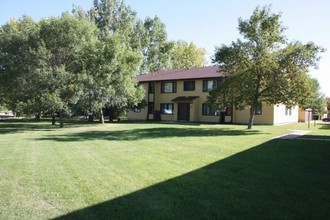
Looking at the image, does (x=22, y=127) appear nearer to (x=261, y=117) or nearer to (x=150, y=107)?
(x=150, y=107)

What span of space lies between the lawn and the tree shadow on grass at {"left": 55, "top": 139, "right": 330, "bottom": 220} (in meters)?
0.02

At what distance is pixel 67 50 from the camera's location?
24.0 meters

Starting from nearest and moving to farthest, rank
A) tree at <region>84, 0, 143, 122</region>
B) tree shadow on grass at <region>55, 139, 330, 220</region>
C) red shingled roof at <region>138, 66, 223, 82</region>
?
tree shadow on grass at <region>55, 139, 330, 220</region>, tree at <region>84, 0, 143, 122</region>, red shingled roof at <region>138, 66, 223, 82</region>

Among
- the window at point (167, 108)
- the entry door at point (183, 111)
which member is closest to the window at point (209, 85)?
the entry door at point (183, 111)

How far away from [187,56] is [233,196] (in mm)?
61159

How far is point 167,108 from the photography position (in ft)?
134

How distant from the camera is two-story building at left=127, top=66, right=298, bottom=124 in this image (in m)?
34.6

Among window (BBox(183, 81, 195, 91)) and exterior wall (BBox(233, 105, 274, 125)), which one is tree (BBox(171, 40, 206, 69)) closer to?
window (BBox(183, 81, 195, 91))

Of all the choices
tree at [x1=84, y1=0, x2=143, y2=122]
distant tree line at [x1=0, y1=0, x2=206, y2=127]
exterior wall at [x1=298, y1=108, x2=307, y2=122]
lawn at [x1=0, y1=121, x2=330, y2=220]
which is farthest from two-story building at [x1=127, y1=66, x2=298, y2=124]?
lawn at [x1=0, y1=121, x2=330, y2=220]

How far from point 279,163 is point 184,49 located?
190ft

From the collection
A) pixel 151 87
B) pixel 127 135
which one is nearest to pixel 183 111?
pixel 151 87

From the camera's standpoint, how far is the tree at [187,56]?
212 ft

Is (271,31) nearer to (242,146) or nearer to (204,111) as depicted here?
(242,146)

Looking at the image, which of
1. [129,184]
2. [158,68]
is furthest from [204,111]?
[129,184]
